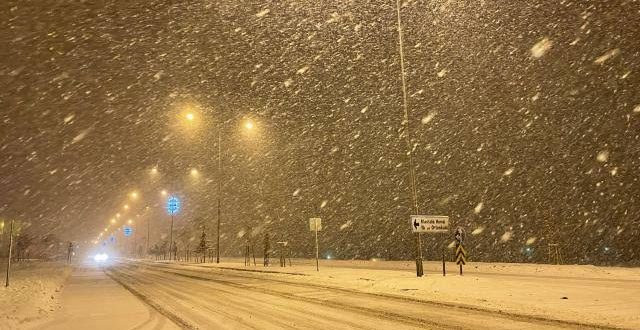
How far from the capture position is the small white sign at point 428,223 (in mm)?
18406

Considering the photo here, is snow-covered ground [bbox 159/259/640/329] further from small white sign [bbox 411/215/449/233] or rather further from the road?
small white sign [bbox 411/215/449/233]

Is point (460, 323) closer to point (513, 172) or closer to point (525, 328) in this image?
point (525, 328)

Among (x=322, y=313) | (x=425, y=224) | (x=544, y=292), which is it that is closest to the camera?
(x=322, y=313)

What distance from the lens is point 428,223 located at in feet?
61.4

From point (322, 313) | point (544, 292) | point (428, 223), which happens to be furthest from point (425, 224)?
point (322, 313)

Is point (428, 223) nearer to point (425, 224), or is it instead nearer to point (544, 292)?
point (425, 224)

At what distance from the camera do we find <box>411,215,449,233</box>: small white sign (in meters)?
18.4

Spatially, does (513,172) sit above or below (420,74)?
below

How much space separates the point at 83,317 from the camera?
10.8 m

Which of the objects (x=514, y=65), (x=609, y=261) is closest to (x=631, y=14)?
(x=514, y=65)

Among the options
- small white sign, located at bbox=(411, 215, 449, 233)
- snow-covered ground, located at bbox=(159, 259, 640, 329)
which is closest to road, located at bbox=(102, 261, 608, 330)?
snow-covered ground, located at bbox=(159, 259, 640, 329)

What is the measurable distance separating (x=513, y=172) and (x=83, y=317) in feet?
147

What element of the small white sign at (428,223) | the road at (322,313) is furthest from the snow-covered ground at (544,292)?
the small white sign at (428,223)

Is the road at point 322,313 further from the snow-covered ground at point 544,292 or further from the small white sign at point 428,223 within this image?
the small white sign at point 428,223
